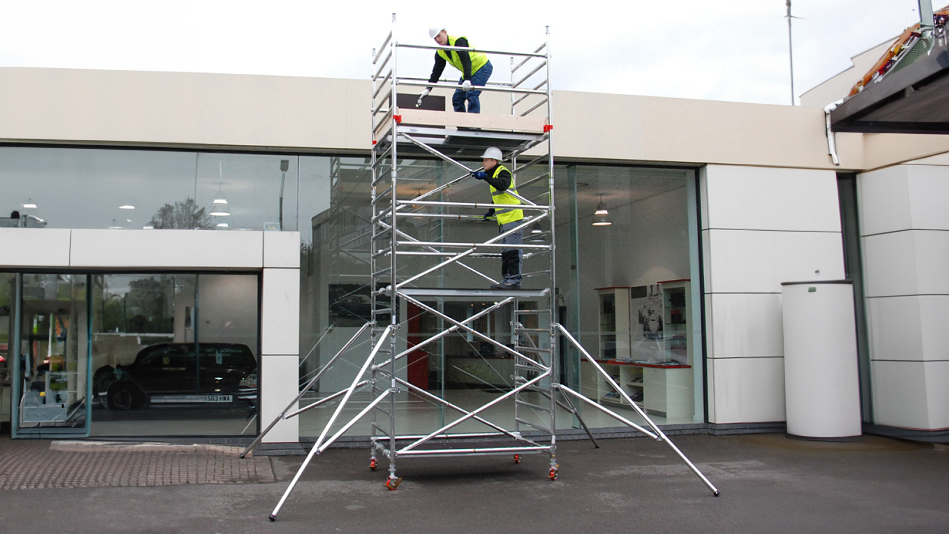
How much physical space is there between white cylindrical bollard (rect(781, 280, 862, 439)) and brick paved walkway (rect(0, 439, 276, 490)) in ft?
24.0

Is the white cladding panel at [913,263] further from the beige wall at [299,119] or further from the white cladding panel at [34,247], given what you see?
the white cladding panel at [34,247]

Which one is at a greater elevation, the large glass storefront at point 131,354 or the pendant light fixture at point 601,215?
the pendant light fixture at point 601,215

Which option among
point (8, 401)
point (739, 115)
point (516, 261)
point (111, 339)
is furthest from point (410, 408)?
point (739, 115)

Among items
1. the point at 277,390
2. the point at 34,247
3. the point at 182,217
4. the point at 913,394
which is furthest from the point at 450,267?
the point at 913,394

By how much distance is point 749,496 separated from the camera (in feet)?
25.8

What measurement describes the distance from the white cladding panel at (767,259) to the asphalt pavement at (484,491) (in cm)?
253

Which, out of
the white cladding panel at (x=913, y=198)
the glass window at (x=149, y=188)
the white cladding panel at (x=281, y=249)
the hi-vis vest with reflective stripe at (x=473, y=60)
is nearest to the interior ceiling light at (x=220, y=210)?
the glass window at (x=149, y=188)

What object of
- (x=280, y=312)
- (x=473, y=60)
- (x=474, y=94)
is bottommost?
(x=280, y=312)

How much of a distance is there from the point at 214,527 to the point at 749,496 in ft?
16.8

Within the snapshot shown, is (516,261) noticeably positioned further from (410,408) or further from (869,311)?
(869,311)

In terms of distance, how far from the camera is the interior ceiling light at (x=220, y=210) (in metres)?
10.6

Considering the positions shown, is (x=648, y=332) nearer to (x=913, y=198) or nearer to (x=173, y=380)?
(x=913, y=198)

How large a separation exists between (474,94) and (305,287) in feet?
11.9

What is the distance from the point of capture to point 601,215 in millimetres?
11828
